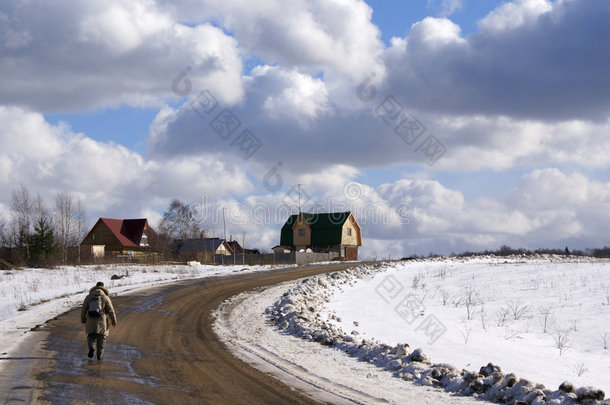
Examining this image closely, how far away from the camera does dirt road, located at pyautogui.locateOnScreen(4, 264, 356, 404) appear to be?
8.95 m

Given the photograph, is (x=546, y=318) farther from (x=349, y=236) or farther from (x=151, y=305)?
(x=349, y=236)

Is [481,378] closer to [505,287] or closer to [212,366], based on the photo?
[212,366]

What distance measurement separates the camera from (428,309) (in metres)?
22.0

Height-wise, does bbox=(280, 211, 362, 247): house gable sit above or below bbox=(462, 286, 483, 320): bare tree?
above

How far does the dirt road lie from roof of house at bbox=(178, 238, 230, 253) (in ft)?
225

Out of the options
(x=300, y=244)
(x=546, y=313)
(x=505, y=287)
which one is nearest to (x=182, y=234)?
(x=300, y=244)

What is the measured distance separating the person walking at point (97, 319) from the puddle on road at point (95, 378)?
12.3 inches

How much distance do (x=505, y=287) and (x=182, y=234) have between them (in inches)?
2881

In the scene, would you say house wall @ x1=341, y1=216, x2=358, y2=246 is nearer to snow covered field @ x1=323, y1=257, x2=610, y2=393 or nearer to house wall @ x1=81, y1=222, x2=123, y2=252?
→ house wall @ x1=81, y1=222, x2=123, y2=252

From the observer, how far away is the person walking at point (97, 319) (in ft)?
40.7

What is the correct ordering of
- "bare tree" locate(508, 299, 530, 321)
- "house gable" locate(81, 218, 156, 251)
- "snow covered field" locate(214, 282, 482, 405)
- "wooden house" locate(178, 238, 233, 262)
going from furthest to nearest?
"wooden house" locate(178, 238, 233, 262)
"house gable" locate(81, 218, 156, 251)
"bare tree" locate(508, 299, 530, 321)
"snow covered field" locate(214, 282, 482, 405)

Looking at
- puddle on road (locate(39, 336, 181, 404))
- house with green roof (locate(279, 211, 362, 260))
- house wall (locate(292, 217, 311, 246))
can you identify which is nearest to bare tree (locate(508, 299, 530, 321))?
puddle on road (locate(39, 336, 181, 404))

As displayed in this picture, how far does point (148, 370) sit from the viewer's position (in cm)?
1117

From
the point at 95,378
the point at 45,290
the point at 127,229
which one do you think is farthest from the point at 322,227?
the point at 95,378
